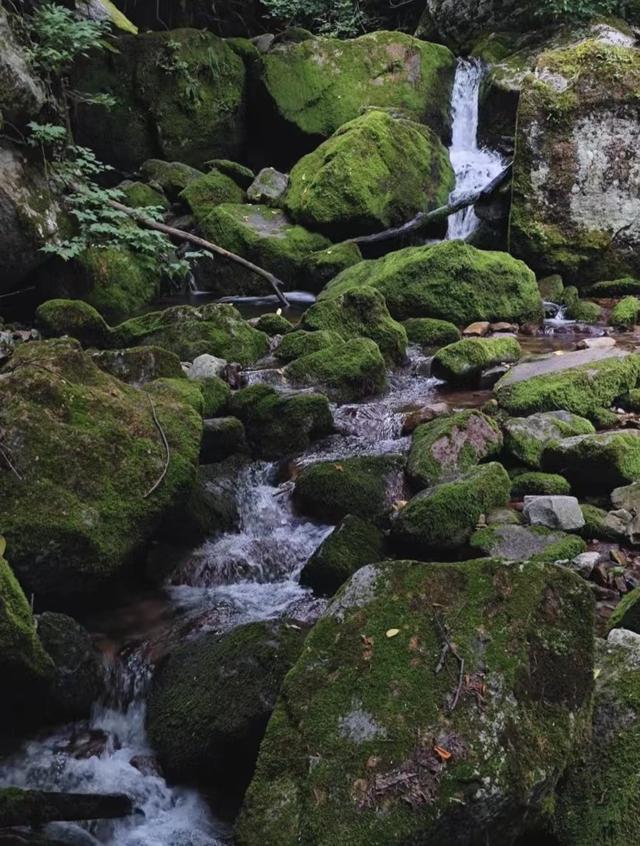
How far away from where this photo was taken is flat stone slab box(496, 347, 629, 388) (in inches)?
263

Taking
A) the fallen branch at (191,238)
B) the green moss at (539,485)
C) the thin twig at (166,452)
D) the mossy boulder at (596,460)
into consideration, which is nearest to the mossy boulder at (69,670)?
the thin twig at (166,452)

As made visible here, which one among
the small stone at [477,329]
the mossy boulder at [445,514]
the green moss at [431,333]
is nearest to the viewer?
the mossy boulder at [445,514]

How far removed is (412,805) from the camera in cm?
219

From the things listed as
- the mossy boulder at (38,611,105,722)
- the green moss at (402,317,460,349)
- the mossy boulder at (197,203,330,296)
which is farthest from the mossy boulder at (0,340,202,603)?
the mossy boulder at (197,203,330,296)

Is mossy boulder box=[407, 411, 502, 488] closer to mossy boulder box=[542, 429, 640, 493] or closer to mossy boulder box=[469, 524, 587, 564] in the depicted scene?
mossy boulder box=[542, 429, 640, 493]

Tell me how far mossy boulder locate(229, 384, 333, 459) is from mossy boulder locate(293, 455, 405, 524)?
0.70 metres

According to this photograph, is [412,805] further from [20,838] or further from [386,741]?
[20,838]

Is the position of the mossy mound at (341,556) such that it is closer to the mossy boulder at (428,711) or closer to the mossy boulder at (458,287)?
the mossy boulder at (428,711)

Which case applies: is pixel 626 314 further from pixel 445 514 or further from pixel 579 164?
pixel 445 514

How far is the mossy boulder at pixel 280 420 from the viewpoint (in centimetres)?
593

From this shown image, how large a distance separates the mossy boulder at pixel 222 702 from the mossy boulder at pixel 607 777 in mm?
1163

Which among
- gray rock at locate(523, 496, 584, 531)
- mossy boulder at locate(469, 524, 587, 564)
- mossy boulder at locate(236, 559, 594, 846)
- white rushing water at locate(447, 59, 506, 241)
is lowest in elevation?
mossy boulder at locate(469, 524, 587, 564)

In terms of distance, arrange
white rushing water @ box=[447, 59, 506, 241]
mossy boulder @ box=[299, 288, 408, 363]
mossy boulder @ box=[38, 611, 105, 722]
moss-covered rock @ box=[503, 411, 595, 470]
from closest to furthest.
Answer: mossy boulder @ box=[38, 611, 105, 722], moss-covered rock @ box=[503, 411, 595, 470], mossy boulder @ box=[299, 288, 408, 363], white rushing water @ box=[447, 59, 506, 241]

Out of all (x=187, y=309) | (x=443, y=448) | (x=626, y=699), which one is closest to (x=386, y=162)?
(x=187, y=309)
